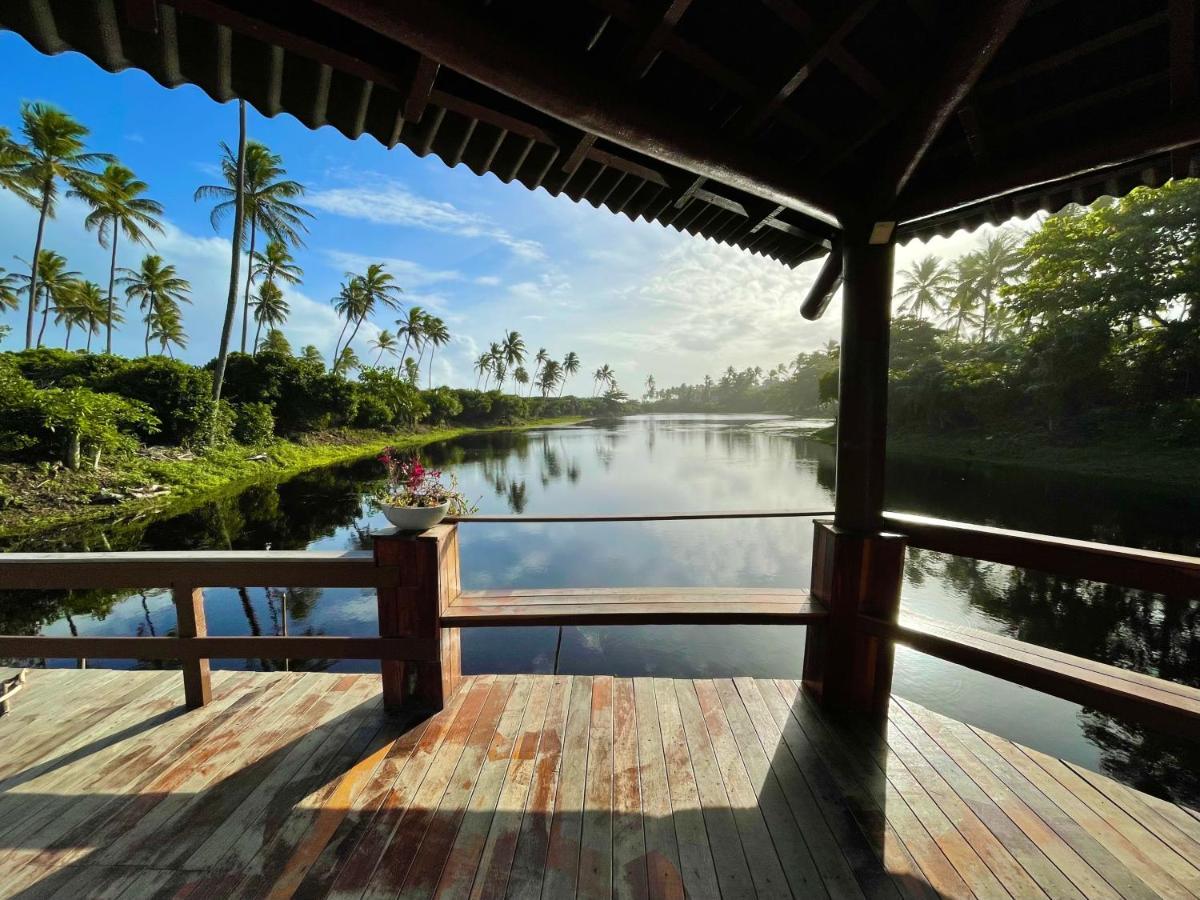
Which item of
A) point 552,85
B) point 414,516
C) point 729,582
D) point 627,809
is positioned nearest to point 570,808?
point 627,809

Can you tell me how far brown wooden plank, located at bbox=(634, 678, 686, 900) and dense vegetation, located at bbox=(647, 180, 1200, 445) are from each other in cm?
2080

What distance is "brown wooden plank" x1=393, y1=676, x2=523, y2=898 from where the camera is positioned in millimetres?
1522

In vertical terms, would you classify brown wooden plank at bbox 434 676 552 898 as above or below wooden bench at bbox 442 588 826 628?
below

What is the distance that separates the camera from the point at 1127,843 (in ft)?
5.51

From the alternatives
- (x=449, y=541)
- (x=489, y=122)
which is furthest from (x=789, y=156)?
(x=449, y=541)

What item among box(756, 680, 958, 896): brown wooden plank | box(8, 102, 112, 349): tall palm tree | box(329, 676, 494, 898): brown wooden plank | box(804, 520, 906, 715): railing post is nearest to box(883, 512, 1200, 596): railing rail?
box(804, 520, 906, 715): railing post

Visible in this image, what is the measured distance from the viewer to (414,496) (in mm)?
2439

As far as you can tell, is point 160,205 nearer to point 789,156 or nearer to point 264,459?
point 264,459

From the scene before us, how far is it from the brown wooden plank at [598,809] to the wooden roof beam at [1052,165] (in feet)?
9.39

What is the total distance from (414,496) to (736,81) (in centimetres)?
226

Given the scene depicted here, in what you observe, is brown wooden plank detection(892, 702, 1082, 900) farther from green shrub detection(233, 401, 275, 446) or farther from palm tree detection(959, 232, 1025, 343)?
palm tree detection(959, 232, 1025, 343)

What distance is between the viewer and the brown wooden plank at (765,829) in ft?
5.01

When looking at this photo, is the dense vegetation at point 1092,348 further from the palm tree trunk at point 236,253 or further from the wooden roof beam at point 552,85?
the palm tree trunk at point 236,253

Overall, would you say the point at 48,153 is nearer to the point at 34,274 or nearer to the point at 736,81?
the point at 34,274
